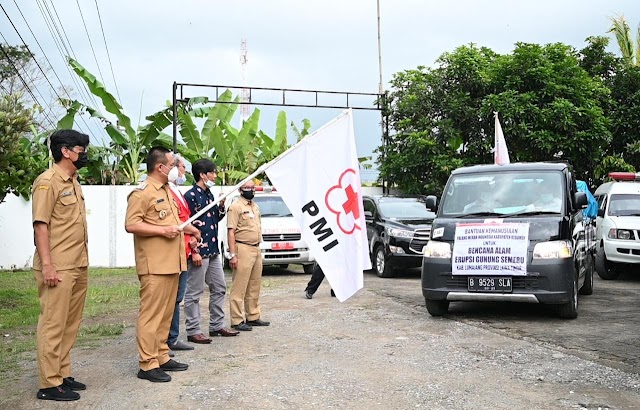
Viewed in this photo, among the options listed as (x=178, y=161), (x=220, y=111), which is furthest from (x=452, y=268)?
(x=220, y=111)

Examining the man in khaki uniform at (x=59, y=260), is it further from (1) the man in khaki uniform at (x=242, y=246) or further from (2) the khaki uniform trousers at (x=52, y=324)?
(1) the man in khaki uniform at (x=242, y=246)

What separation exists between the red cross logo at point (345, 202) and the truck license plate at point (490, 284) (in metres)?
3.17

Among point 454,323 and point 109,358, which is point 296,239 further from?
point 109,358

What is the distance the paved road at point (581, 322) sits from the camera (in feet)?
24.8

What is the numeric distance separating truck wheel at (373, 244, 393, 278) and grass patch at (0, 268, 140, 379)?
5125mm

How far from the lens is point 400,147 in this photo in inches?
933

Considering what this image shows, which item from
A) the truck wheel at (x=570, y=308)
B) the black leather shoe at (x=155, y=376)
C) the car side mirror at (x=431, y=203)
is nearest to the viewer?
the black leather shoe at (x=155, y=376)

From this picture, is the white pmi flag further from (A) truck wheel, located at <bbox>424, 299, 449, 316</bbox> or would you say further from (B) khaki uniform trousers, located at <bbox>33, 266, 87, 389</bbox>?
(A) truck wheel, located at <bbox>424, 299, 449, 316</bbox>

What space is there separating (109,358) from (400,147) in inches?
682

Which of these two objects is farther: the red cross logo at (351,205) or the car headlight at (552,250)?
the car headlight at (552,250)

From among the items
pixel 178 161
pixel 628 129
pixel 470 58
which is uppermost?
pixel 470 58

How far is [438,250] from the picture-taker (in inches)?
376

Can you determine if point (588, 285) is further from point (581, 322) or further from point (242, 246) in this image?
point (242, 246)

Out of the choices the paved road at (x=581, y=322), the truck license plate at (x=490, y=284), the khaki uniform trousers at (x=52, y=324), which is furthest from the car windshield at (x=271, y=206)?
the khaki uniform trousers at (x=52, y=324)
